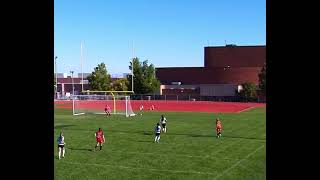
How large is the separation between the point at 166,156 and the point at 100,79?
72.7 metres

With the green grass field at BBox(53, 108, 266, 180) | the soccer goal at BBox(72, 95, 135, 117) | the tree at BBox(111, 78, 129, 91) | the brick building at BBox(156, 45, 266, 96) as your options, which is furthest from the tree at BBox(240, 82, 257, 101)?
the green grass field at BBox(53, 108, 266, 180)

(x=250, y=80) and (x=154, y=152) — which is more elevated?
(x=250, y=80)

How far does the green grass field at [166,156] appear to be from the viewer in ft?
58.3

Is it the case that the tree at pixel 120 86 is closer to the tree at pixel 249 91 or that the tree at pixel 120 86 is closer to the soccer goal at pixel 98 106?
the soccer goal at pixel 98 106

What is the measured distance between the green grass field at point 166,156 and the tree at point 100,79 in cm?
5825

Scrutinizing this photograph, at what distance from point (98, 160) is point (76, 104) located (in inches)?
1615

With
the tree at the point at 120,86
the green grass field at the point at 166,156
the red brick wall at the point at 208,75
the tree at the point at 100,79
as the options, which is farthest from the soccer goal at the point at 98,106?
the red brick wall at the point at 208,75

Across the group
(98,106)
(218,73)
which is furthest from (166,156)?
(218,73)

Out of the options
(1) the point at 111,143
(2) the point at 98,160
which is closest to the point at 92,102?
(1) the point at 111,143

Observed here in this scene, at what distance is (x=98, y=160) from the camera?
20766 millimetres

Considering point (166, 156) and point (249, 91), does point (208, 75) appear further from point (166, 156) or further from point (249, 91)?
point (166, 156)
